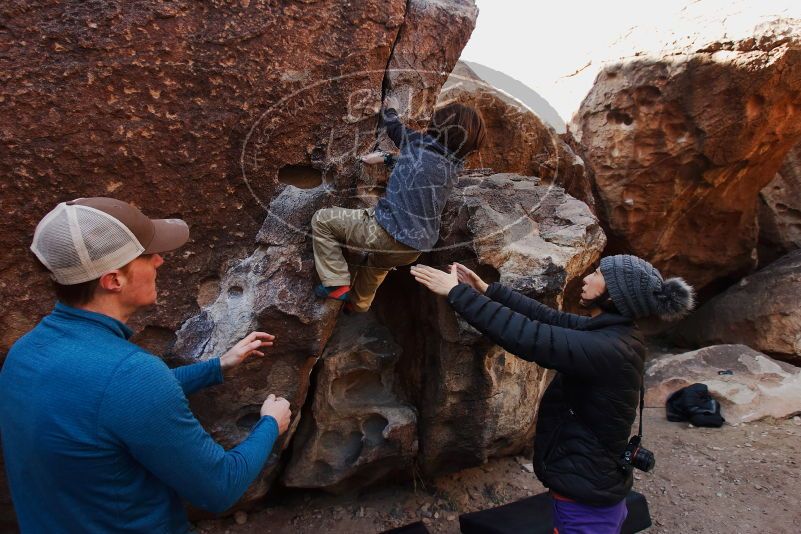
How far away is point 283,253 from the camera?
2.66 m

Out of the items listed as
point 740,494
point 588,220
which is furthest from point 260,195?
point 740,494

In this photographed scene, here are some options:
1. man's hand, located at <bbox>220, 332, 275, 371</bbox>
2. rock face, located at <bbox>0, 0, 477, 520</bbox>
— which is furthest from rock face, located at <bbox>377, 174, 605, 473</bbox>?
man's hand, located at <bbox>220, 332, 275, 371</bbox>

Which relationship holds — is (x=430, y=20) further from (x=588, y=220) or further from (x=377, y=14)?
(x=588, y=220)

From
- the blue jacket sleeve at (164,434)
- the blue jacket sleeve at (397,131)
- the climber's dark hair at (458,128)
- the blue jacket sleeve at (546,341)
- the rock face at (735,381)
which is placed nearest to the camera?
the blue jacket sleeve at (164,434)

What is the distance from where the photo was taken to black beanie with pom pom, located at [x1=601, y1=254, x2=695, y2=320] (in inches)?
75.2

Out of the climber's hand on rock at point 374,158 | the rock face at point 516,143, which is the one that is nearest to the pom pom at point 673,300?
the climber's hand on rock at point 374,158

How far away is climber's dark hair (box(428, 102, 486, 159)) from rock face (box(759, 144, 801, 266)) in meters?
6.52

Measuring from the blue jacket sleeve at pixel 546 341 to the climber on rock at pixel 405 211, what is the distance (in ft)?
2.06

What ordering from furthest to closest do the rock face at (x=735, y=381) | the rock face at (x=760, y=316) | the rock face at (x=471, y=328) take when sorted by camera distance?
the rock face at (x=760, y=316)
the rock face at (x=735, y=381)
the rock face at (x=471, y=328)

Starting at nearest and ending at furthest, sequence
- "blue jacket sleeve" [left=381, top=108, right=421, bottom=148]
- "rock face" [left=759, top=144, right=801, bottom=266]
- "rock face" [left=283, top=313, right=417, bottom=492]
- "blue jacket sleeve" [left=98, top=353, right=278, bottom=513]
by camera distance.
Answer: "blue jacket sleeve" [left=98, top=353, right=278, bottom=513] < "blue jacket sleeve" [left=381, top=108, right=421, bottom=148] < "rock face" [left=283, top=313, right=417, bottom=492] < "rock face" [left=759, top=144, right=801, bottom=266]

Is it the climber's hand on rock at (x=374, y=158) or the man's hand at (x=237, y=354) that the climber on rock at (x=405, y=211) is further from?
the man's hand at (x=237, y=354)

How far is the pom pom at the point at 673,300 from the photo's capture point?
190cm

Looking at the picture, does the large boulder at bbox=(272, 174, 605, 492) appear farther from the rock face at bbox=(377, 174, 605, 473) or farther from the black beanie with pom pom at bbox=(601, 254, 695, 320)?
the black beanie with pom pom at bbox=(601, 254, 695, 320)

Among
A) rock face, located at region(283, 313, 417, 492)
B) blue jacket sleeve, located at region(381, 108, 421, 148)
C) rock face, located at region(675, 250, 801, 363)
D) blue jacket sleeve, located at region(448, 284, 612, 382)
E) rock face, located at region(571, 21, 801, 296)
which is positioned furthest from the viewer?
rock face, located at region(675, 250, 801, 363)
